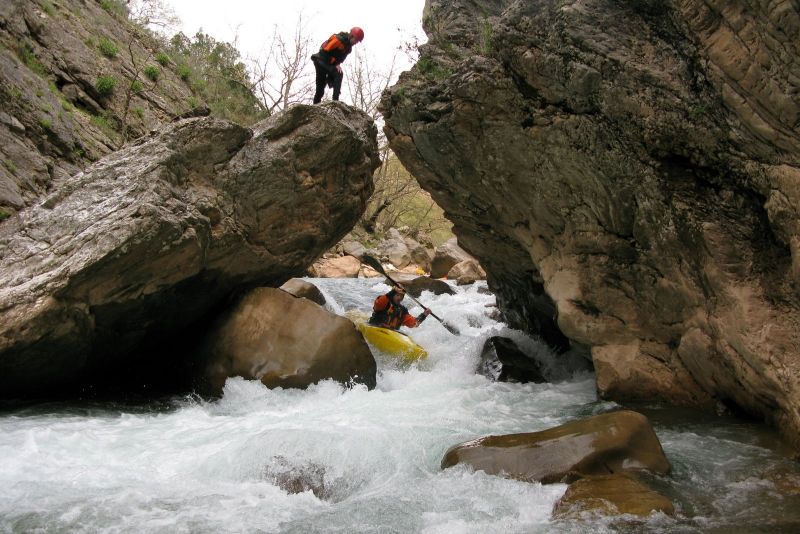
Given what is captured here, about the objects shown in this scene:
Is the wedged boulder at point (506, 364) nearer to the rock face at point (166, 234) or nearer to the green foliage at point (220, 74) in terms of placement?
the rock face at point (166, 234)

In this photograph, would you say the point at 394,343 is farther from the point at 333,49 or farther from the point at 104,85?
the point at 104,85

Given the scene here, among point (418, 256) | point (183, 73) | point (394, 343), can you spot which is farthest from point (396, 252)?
point (394, 343)

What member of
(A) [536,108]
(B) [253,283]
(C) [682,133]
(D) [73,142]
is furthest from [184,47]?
(C) [682,133]

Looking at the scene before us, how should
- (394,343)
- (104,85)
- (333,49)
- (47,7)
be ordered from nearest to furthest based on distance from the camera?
(394,343)
(333,49)
(104,85)
(47,7)

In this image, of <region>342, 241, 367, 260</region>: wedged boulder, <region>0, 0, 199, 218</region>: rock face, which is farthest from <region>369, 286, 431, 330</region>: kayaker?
<region>342, 241, 367, 260</region>: wedged boulder

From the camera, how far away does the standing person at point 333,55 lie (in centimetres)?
832

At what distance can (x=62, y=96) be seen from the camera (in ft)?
37.3

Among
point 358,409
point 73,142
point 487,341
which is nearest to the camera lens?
point 358,409

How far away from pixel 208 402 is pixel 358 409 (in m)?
1.69

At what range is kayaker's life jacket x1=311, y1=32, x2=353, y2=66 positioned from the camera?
8.32m

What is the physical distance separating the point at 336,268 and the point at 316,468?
1318 cm

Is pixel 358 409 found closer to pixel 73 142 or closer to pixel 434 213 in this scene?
pixel 73 142

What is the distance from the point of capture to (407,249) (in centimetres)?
2100

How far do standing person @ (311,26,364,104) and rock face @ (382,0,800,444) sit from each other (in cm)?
140
